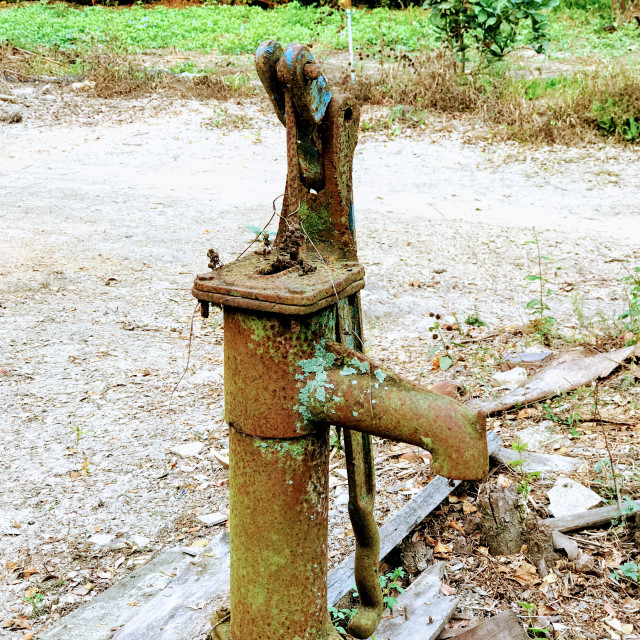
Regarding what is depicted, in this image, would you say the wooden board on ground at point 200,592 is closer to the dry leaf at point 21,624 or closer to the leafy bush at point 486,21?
the dry leaf at point 21,624

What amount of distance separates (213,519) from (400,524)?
0.74 m

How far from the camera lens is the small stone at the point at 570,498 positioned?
87.0 inches

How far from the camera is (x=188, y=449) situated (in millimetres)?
2967

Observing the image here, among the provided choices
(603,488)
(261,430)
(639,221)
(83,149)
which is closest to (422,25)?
(83,149)

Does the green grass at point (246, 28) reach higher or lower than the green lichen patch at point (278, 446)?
higher

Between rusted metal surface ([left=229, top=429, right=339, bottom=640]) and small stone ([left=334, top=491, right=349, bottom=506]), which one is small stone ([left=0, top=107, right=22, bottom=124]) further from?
rusted metal surface ([left=229, top=429, right=339, bottom=640])

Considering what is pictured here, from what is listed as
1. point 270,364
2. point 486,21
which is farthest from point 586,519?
point 486,21

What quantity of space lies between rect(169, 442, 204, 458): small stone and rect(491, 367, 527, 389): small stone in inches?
51.8

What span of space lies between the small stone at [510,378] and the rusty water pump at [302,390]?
6.06ft

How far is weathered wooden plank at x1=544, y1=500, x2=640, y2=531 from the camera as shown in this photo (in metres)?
2.13

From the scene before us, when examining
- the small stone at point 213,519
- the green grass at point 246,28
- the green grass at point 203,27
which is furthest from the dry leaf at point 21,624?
the green grass at point 203,27

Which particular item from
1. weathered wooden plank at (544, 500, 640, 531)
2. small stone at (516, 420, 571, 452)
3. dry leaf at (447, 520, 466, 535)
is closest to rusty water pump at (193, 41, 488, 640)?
dry leaf at (447, 520, 466, 535)

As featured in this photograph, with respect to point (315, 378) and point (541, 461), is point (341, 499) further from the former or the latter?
point (315, 378)

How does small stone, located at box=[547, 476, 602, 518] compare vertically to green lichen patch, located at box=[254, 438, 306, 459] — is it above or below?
below
